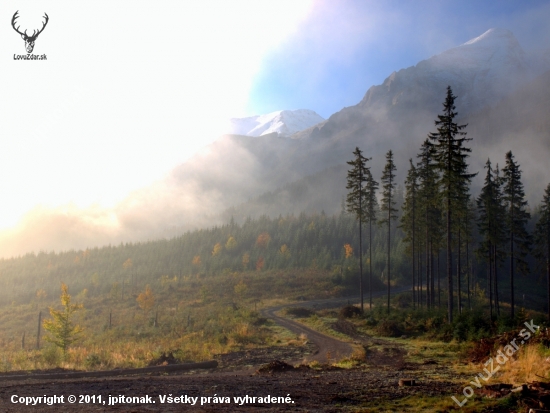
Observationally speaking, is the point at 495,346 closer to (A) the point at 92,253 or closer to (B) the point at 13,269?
(A) the point at 92,253

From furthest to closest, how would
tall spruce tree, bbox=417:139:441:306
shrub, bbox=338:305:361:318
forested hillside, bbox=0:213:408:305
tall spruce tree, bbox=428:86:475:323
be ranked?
forested hillside, bbox=0:213:408:305, shrub, bbox=338:305:361:318, tall spruce tree, bbox=417:139:441:306, tall spruce tree, bbox=428:86:475:323

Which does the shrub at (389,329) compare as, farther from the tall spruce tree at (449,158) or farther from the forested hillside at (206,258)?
the forested hillside at (206,258)

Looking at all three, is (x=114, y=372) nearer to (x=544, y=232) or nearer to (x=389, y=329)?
(x=389, y=329)

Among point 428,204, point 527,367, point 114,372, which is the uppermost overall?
point 428,204

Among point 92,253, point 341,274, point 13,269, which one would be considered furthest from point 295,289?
point 13,269

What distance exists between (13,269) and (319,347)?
617 feet

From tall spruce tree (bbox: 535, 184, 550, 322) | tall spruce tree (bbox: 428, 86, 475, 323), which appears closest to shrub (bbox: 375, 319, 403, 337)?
tall spruce tree (bbox: 428, 86, 475, 323)

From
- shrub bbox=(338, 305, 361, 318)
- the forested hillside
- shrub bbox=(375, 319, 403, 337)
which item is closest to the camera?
shrub bbox=(375, 319, 403, 337)

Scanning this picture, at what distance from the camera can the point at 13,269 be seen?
171 m

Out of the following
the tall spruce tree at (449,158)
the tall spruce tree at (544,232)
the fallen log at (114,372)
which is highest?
the tall spruce tree at (449,158)

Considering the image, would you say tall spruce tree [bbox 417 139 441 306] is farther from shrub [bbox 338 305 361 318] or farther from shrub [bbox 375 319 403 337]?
shrub [bbox 375 319 403 337]

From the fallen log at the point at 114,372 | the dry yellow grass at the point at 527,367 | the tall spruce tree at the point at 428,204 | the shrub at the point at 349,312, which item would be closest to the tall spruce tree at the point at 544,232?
the tall spruce tree at the point at 428,204

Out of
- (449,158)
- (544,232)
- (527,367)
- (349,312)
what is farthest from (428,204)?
(527,367)

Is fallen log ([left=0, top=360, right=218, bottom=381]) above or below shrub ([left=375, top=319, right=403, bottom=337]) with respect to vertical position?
above
